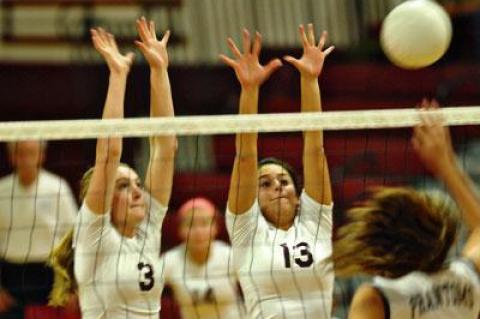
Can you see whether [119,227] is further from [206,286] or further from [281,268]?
[206,286]

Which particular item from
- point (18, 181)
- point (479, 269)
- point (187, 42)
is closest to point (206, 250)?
point (18, 181)

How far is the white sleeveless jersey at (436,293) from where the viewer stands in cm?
429

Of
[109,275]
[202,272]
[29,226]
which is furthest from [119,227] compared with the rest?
[29,226]

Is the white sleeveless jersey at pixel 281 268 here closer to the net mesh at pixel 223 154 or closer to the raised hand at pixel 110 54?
the net mesh at pixel 223 154

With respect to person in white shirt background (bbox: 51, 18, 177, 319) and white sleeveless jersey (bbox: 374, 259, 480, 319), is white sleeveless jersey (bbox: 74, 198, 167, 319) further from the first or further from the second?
white sleeveless jersey (bbox: 374, 259, 480, 319)

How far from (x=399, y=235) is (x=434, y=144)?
52 centimetres

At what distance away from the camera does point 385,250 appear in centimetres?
433

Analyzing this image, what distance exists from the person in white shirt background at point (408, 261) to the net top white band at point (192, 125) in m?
1.17

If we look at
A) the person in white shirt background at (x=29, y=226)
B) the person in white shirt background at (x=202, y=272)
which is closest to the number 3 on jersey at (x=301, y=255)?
the person in white shirt background at (x=202, y=272)

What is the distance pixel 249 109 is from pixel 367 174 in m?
3.80

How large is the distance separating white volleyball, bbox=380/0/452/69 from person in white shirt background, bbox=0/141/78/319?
7.31 feet

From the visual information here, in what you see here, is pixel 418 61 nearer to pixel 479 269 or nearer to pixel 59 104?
pixel 479 269

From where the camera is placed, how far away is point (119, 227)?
5.77 metres

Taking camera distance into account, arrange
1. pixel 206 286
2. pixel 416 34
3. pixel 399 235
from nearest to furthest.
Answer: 1. pixel 399 235
2. pixel 416 34
3. pixel 206 286
